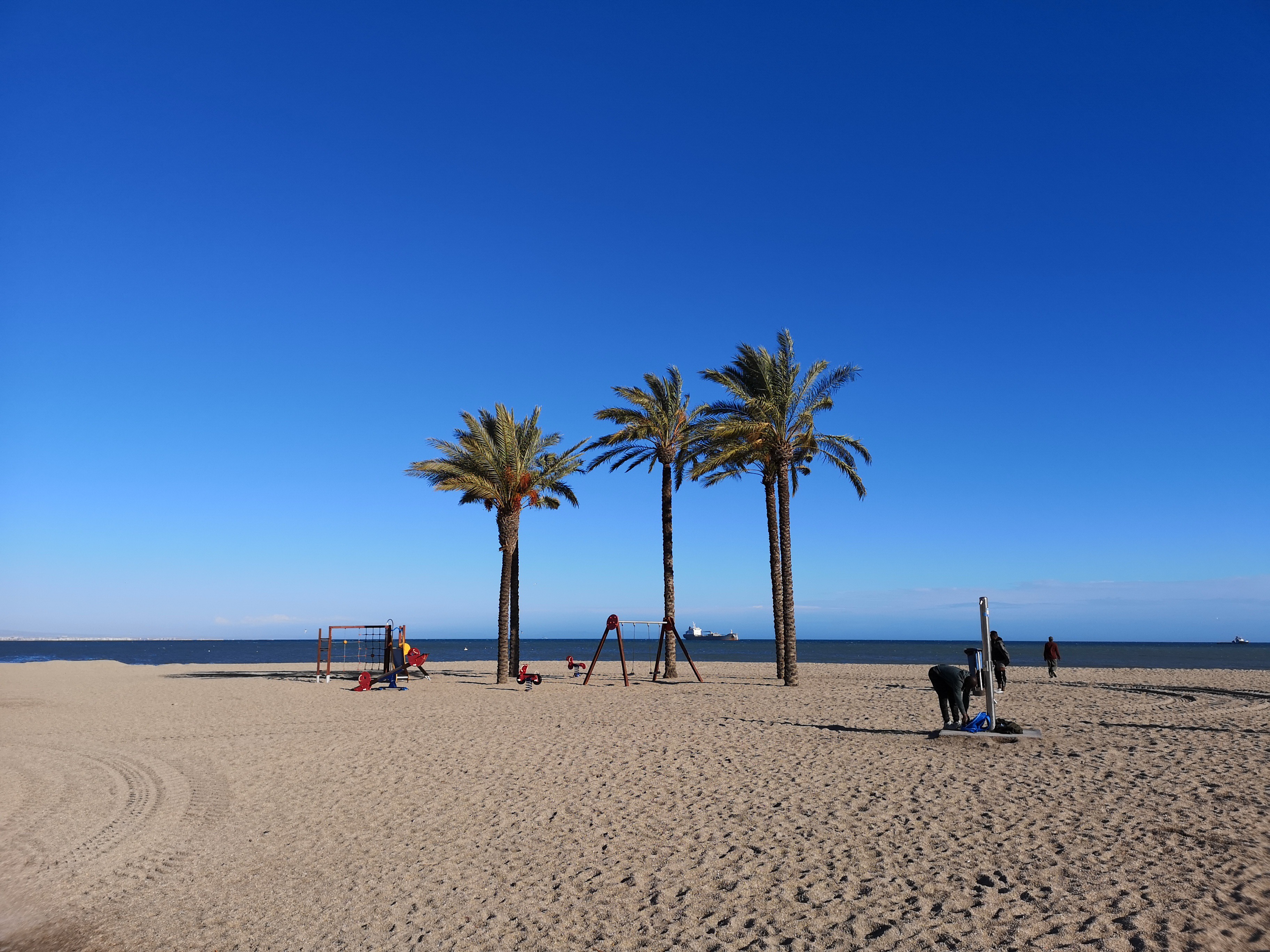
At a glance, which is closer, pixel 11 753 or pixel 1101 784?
pixel 1101 784

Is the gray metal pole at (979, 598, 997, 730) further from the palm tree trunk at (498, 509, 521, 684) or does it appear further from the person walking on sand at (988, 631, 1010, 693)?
the palm tree trunk at (498, 509, 521, 684)

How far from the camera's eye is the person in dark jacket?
1355cm

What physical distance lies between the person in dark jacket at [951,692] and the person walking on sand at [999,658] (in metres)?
4.55

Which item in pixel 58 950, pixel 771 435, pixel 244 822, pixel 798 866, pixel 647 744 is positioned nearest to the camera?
pixel 58 950

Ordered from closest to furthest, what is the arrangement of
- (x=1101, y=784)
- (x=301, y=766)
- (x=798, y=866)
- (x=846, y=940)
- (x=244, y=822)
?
1. (x=846, y=940)
2. (x=798, y=866)
3. (x=244, y=822)
4. (x=1101, y=784)
5. (x=301, y=766)

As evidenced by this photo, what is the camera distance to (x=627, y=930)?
18.8ft

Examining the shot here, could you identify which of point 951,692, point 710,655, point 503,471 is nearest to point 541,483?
point 503,471

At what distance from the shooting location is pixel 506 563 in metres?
28.1

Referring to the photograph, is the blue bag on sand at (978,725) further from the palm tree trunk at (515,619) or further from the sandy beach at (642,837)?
the palm tree trunk at (515,619)

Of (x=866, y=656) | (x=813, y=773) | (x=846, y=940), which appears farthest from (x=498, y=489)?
(x=866, y=656)

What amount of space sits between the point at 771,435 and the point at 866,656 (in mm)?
57790

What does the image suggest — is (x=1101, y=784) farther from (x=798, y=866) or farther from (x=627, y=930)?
(x=627, y=930)

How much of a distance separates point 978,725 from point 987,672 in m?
0.93

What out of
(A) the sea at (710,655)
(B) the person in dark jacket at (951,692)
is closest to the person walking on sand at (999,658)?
(B) the person in dark jacket at (951,692)
